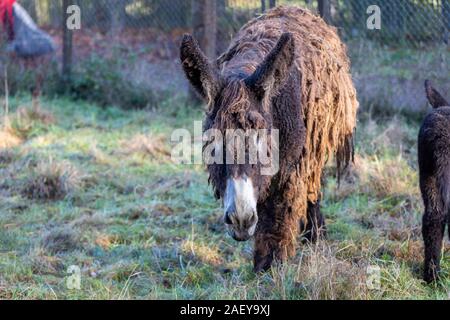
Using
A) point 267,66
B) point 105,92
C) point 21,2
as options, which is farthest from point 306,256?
point 21,2

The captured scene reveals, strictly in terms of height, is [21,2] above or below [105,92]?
above

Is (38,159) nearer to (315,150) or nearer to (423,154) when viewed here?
(315,150)

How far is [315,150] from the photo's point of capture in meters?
5.51

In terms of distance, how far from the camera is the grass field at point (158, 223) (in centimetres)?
483

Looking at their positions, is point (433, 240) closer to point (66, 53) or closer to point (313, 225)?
point (313, 225)

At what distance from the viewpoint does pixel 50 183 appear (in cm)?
731

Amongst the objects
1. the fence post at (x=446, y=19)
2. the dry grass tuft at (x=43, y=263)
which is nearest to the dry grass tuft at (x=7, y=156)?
the dry grass tuft at (x=43, y=263)

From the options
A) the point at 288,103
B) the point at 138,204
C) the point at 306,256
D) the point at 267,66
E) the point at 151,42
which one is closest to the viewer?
the point at 267,66

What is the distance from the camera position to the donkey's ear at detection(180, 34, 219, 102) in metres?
4.39

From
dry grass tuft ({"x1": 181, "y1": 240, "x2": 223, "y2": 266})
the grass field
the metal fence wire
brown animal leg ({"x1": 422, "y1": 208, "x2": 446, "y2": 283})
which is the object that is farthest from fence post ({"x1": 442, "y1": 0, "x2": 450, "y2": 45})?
dry grass tuft ({"x1": 181, "y1": 240, "x2": 223, "y2": 266})

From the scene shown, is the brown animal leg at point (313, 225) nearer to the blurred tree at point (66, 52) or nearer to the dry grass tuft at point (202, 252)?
the dry grass tuft at point (202, 252)

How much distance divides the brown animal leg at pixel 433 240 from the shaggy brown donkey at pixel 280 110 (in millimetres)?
887

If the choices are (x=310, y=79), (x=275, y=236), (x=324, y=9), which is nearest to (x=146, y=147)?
(x=324, y=9)
